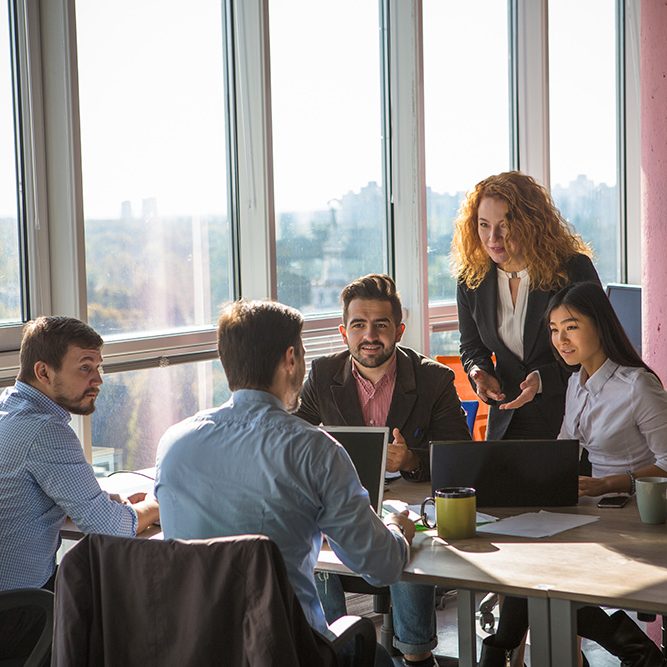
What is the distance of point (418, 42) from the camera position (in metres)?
5.03

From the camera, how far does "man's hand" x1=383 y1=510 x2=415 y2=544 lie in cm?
238

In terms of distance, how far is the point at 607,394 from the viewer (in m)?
3.12

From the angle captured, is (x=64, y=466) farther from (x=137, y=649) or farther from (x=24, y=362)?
(x=137, y=649)

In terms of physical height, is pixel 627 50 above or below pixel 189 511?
above

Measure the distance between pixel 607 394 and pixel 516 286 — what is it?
2.82ft

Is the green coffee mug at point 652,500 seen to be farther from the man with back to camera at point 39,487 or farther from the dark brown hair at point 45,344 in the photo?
the dark brown hair at point 45,344

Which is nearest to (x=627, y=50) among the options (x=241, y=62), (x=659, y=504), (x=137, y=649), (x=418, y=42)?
(x=418, y=42)

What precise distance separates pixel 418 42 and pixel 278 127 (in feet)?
3.14

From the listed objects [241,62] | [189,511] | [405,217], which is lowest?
[189,511]

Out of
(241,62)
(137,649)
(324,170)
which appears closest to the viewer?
(137,649)

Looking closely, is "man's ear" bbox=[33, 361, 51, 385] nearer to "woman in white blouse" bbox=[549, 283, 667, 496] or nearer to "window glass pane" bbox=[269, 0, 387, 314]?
"woman in white blouse" bbox=[549, 283, 667, 496]

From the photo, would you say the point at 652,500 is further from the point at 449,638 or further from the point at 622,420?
the point at 449,638

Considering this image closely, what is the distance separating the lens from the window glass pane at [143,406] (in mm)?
3848

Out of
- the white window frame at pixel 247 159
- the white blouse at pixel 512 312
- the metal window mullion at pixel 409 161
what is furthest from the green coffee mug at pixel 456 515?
the metal window mullion at pixel 409 161
